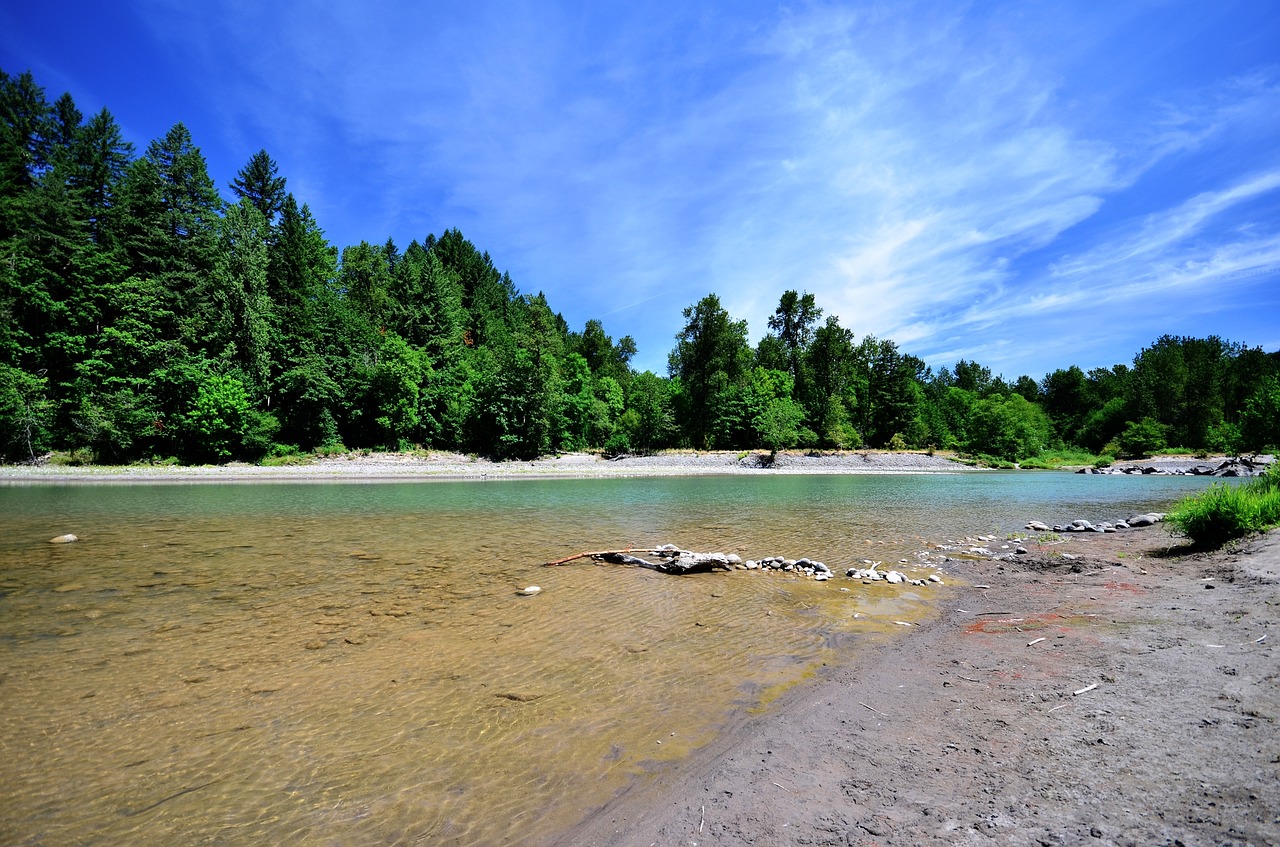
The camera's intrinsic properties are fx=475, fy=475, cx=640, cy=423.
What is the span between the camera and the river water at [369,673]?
3379 millimetres

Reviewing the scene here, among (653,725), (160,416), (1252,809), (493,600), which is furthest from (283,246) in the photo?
(1252,809)

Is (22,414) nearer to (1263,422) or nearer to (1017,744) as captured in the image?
(1017,744)

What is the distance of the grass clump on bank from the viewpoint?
1006 centimetres

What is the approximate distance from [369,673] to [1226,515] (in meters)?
16.7

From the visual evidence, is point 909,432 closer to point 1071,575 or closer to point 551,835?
point 1071,575

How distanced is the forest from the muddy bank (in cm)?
4834

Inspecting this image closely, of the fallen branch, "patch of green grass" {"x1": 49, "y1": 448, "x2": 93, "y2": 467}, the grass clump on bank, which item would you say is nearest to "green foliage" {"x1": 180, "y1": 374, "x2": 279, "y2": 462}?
"patch of green grass" {"x1": 49, "y1": 448, "x2": 93, "y2": 467}

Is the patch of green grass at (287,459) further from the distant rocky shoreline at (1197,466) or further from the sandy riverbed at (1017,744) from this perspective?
the distant rocky shoreline at (1197,466)

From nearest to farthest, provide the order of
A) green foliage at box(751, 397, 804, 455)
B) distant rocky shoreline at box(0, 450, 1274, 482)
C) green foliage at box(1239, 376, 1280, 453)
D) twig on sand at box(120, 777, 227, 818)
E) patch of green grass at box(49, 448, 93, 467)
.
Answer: twig on sand at box(120, 777, 227, 818) < distant rocky shoreline at box(0, 450, 1274, 482) < patch of green grass at box(49, 448, 93, 467) < green foliage at box(1239, 376, 1280, 453) < green foliage at box(751, 397, 804, 455)

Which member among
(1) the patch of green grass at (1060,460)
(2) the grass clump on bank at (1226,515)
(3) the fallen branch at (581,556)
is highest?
(2) the grass clump on bank at (1226,515)

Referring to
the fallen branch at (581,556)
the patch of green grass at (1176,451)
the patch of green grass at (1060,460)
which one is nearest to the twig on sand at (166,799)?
the fallen branch at (581,556)

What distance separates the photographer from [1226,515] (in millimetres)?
10383

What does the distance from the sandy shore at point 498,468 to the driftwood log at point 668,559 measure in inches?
1236

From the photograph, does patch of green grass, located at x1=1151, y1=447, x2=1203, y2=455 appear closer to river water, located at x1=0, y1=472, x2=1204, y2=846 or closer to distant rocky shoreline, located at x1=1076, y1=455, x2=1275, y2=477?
distant rocky shoreline, located at x1=1076, y1=455, x2=1275, y2=477
